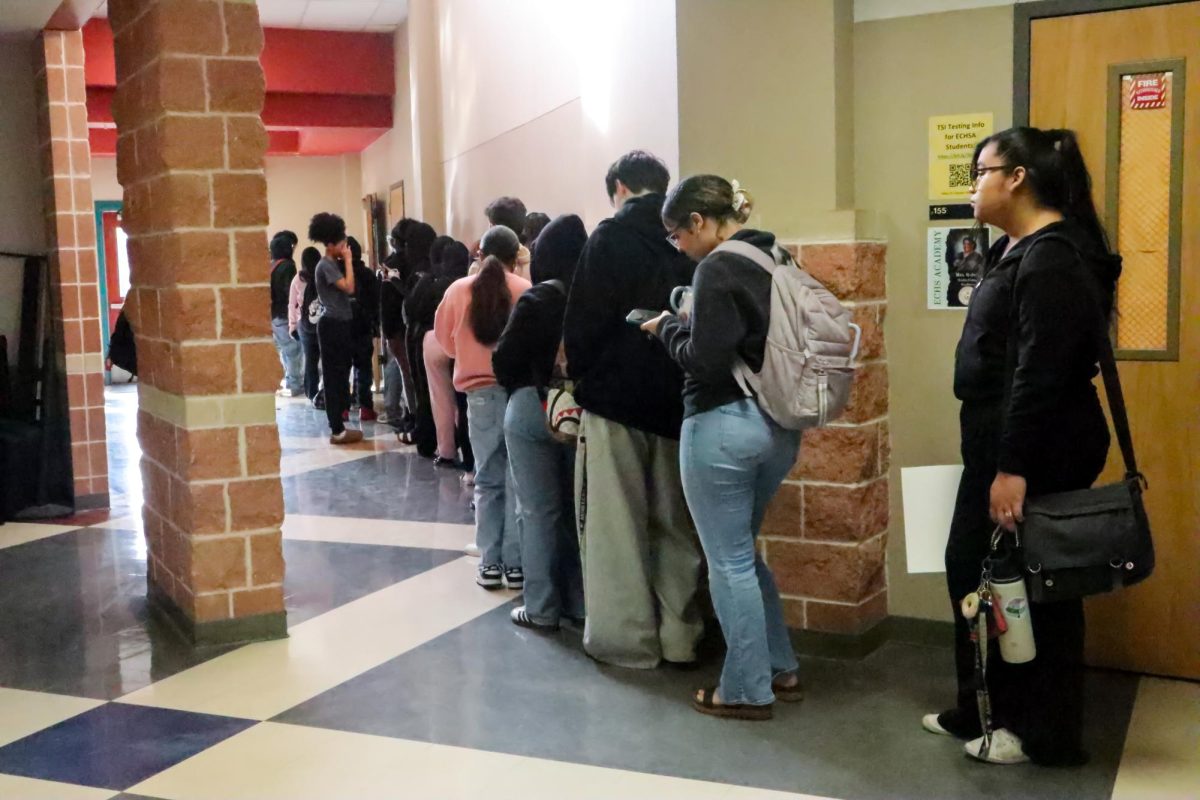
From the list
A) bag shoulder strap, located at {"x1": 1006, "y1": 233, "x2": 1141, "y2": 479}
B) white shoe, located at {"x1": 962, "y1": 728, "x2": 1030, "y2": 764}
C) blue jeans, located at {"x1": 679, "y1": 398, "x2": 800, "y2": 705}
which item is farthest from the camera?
blue jeans, located at {"x1": 679, "y1": 398, "x2": 800, "y2": 705}

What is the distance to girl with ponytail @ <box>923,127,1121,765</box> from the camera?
8.30 feet

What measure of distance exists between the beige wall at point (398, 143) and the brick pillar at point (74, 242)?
4.08 m

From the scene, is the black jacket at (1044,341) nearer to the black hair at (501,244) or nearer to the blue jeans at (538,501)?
the blue jeans at (538,501)

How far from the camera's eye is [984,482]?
108 inches

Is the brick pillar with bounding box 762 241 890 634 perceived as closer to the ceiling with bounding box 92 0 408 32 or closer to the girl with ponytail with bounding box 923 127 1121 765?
the girl with ponytail with bounding box 923 127 1121 765

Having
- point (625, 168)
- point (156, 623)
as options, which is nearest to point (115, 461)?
point (156, 623)

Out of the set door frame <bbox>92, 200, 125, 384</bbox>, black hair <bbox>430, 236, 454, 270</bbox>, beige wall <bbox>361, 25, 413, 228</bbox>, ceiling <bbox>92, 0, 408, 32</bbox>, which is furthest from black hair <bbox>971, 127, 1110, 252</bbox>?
door frame <bbox>92, 200, 125, 384</bbox>

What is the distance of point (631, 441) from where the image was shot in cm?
337

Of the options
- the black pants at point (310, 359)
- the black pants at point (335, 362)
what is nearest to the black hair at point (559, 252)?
the black pants at point (335, 362)

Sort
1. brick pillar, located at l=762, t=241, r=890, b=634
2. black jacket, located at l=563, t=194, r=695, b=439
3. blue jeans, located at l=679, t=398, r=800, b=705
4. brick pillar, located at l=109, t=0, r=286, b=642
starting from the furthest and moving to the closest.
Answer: brick pillar, located at l=109, t=0, r=286, b=642 < brick pillar, located at l=762, t=241, r=890, b=634 < black jacket, located at l=563, t=194, r=695, b=439 < blue jeans, located at l=679, t=398, r=800, b=705

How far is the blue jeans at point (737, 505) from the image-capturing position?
2.85 meters

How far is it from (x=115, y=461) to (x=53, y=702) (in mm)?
4490

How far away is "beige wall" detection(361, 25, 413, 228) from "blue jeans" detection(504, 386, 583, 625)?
647cm

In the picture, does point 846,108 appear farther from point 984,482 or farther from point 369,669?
point 369,669
